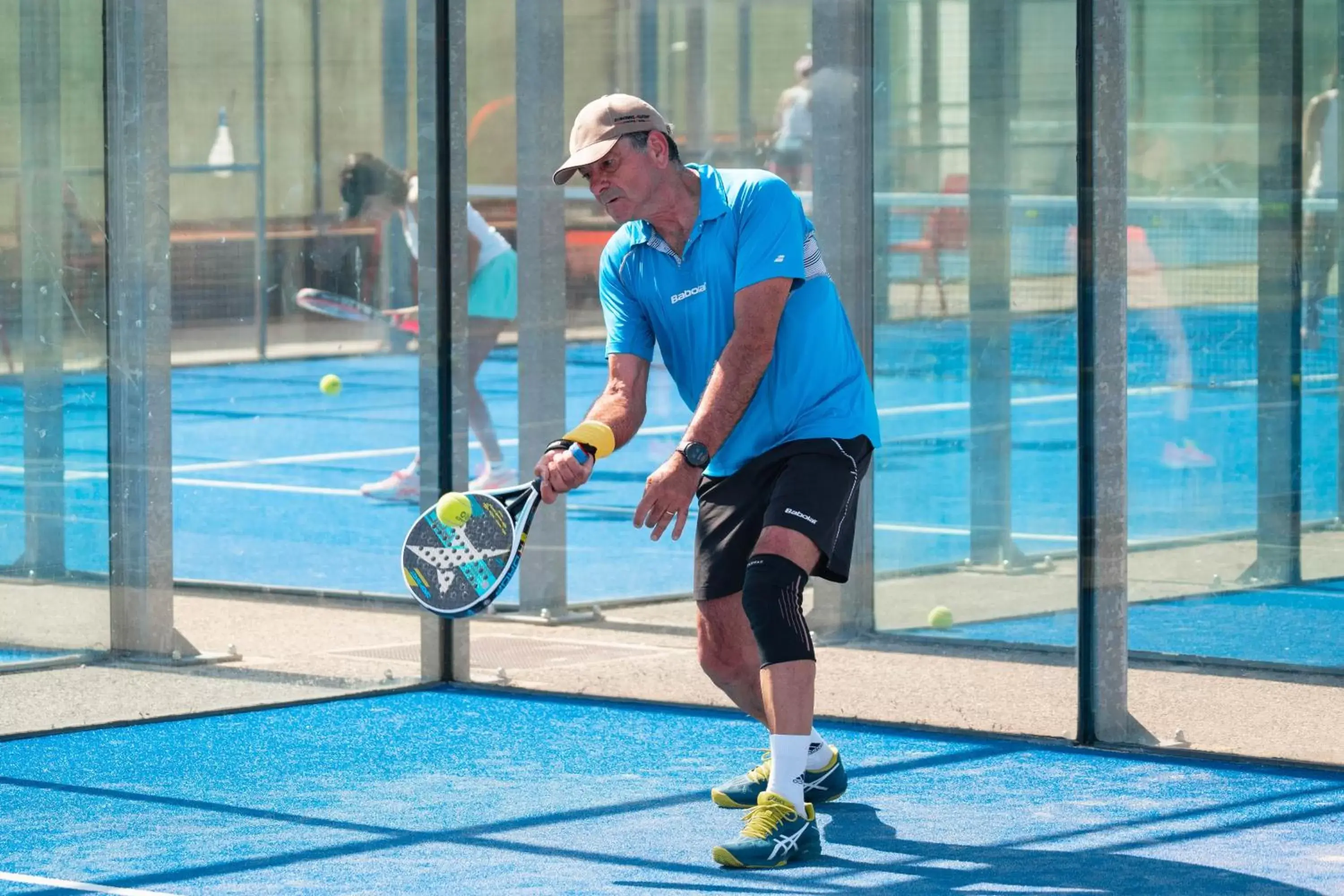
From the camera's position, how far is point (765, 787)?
241 inches

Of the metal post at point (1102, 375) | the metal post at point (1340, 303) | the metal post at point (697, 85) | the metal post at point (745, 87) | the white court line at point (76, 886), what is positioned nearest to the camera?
the white court line at point (76, 886)

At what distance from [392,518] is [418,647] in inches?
23.7

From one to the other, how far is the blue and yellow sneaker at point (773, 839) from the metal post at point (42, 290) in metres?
3.33

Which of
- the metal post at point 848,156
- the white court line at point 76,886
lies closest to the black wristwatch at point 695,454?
the white court line at point 76,886

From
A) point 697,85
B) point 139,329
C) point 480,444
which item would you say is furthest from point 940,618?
point 139,329

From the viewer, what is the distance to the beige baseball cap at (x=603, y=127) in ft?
18.3

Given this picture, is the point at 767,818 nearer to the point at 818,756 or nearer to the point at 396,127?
the point at 818,756

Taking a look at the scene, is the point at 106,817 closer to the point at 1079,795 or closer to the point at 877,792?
the point at 877,792

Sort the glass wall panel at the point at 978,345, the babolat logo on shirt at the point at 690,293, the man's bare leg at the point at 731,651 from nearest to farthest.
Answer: the babolat logo on shirt at the point at 690,293 → the man's bare leg at the point at 731,651 → the glass wall panel at the point at 978,345

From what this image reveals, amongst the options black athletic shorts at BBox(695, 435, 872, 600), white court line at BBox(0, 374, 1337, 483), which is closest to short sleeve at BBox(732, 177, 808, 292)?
black athletic shorts at BBox(695, 435, 872, 600)

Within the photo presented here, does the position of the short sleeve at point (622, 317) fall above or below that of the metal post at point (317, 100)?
below

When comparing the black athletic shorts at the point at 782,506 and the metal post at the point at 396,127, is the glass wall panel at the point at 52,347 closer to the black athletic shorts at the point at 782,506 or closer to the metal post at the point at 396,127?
the metal post at the point at 396,127

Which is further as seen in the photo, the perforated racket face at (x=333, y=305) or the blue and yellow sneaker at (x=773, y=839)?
the perforated racket face at (x=333, y=305)

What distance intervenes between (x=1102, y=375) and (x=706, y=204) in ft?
5.35
